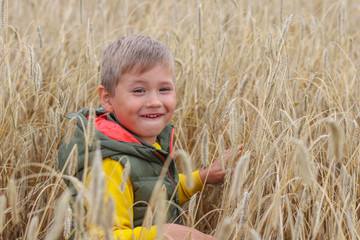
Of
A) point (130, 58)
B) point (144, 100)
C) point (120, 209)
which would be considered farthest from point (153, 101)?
point (120, 209)

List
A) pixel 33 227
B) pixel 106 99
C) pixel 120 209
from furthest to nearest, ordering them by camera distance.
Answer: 1. pixel 106 99
2. pixel 120 209
3. pixel 33 227

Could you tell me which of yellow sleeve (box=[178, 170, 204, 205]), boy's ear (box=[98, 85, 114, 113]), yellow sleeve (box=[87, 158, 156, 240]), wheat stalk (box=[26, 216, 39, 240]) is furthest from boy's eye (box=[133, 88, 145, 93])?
wheat stalk (box=[26, 216, 39, 240])

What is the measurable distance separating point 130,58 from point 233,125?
61cm

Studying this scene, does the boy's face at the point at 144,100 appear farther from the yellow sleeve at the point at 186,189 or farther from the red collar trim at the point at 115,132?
the yellow sleeve at the point at 186,189

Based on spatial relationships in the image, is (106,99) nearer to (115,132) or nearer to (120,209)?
(115,132)

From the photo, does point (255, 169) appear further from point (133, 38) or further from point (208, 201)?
point (133, 38)

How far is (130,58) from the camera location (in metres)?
2.00

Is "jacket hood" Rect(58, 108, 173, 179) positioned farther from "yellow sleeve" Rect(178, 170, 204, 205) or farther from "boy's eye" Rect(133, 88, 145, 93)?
"yellow sleeve" Rect(178, 170, 204, 205)

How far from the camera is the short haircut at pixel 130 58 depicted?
6.57 ft

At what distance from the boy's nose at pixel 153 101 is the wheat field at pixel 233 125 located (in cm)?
27

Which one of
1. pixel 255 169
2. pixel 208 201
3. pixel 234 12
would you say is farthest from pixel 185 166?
pixel 234 12

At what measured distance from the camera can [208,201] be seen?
233 cm

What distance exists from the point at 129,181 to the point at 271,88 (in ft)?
2.40

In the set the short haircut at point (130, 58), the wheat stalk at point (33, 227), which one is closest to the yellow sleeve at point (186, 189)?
the short haircut at point (130, 58)
